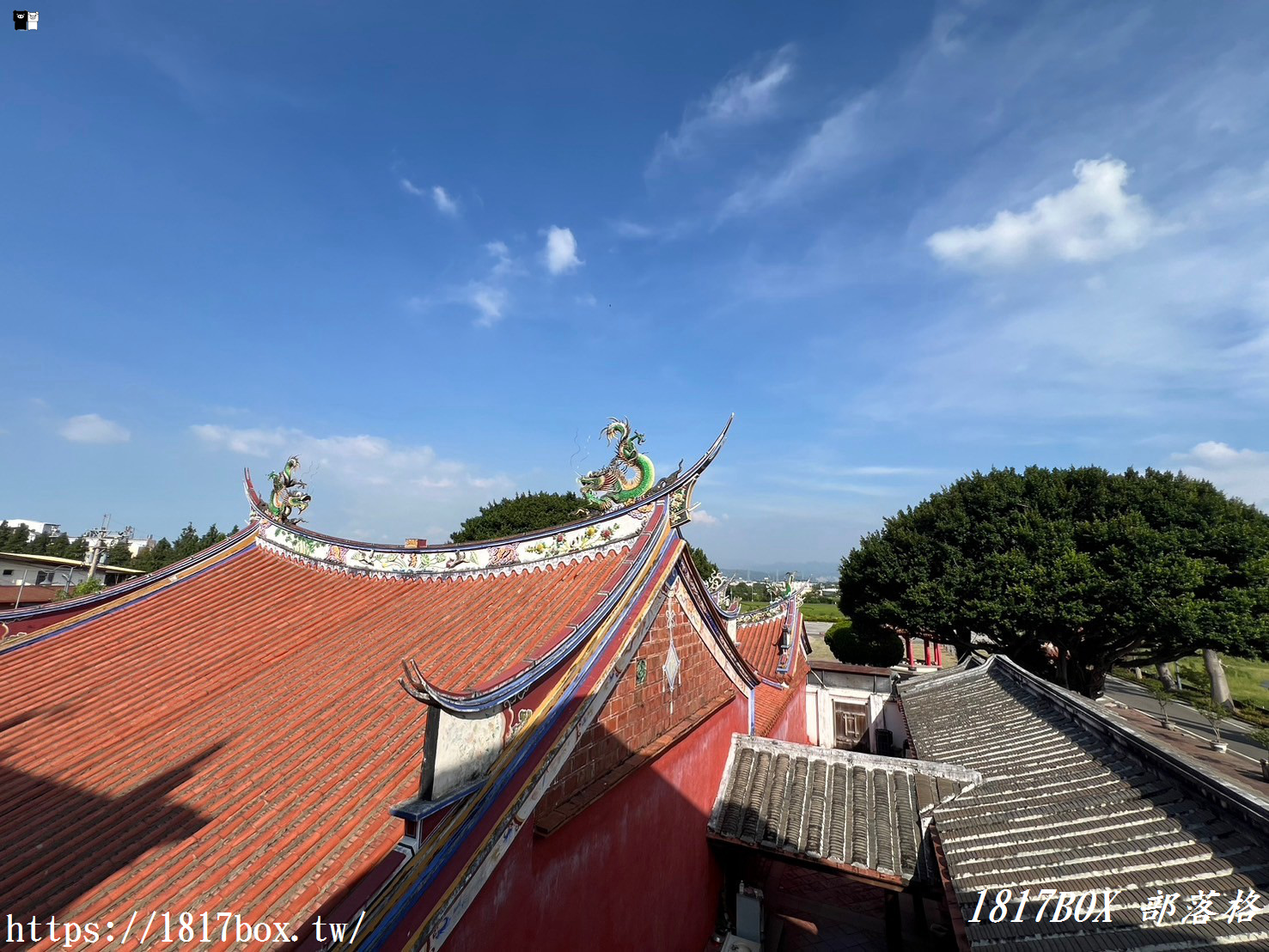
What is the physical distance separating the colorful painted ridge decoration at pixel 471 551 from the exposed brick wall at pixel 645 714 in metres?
1.14

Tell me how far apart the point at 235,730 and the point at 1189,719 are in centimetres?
3344

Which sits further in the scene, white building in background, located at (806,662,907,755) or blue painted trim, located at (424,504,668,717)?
white building in background, located at (806,662,907,755)

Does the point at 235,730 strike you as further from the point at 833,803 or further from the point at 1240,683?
the point at 1240,683

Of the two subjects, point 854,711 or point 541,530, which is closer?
point 541,530

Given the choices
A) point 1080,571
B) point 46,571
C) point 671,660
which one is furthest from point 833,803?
point 46,571

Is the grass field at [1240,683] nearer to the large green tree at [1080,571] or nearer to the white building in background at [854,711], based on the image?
the large green tree at [1080,571]

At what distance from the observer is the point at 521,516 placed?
32719 mm

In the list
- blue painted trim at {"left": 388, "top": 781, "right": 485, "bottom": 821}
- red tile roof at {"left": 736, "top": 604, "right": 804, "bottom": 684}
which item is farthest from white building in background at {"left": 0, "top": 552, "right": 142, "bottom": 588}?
blue painted trim at {"left": 388, "top": 781, "right": 485, "bottom": 821}

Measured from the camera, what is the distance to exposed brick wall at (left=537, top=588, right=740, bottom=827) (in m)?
4.35

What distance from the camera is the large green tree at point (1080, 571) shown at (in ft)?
57.3

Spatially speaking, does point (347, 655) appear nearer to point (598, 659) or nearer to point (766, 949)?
point (598, 659)

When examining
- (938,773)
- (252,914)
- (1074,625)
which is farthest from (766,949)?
(1074,625)

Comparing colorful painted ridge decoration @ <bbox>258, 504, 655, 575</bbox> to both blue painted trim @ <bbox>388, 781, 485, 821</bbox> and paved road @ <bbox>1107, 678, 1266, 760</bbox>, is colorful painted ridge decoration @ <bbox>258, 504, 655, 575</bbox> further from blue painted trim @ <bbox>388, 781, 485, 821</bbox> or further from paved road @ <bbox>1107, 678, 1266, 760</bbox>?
paved road @ <bbox>1107, 678, 1266, 760</bbox>

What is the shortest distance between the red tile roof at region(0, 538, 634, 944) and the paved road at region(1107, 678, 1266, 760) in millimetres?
22223
